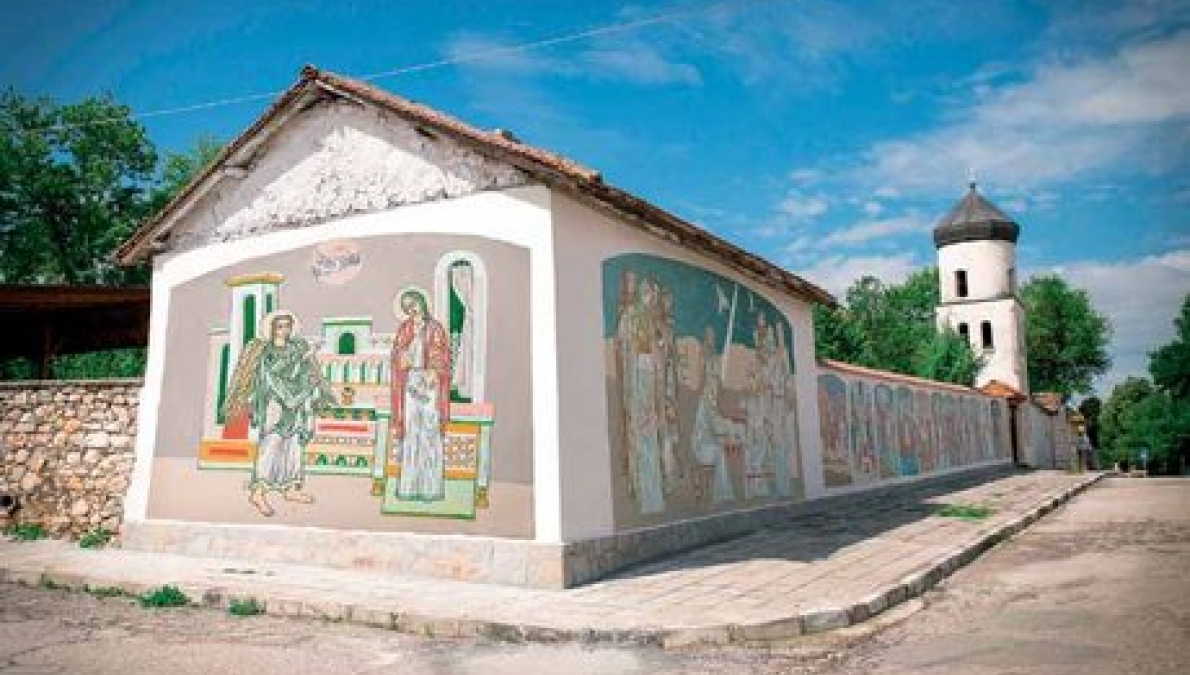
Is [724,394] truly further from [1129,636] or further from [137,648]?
[137,648]

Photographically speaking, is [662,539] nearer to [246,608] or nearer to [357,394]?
[357,394]

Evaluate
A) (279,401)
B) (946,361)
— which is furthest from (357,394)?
(946,361)

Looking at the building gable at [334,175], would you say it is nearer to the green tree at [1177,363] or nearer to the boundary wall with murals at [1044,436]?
the boundary wall with murals at [1044,436]

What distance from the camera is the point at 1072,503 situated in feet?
55.7

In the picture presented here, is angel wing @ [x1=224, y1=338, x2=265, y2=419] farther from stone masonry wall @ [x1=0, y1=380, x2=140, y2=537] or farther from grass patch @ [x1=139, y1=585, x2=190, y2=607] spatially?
grass patch @ [x1=139, y1=585, x2=190, y2=607]

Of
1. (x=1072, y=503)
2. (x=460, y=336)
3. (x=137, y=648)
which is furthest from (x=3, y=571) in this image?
(x=1072, y=503)

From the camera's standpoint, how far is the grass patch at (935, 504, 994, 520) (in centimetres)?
1285

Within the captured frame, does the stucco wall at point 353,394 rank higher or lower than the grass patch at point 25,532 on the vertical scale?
higher

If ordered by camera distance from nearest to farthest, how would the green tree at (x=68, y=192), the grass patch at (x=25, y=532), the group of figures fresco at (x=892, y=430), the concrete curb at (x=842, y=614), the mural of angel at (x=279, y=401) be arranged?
the concrete curb at (x=842, y=614) → the mural of angel at (x=279, y=401) → the grass patch at (x=25, y=532) → the group of figures fresco at (x=892, y=430) → the green tree at (x=68, y=192)

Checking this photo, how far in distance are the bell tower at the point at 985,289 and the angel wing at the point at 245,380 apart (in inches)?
1379

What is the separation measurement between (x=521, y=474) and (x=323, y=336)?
315 centimetres

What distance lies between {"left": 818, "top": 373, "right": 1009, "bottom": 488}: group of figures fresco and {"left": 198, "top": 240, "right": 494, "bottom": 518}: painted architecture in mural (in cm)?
851

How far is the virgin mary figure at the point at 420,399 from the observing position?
27.8ft

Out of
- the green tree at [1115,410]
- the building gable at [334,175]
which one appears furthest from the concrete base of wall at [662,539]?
the green tree at [1115,410]
